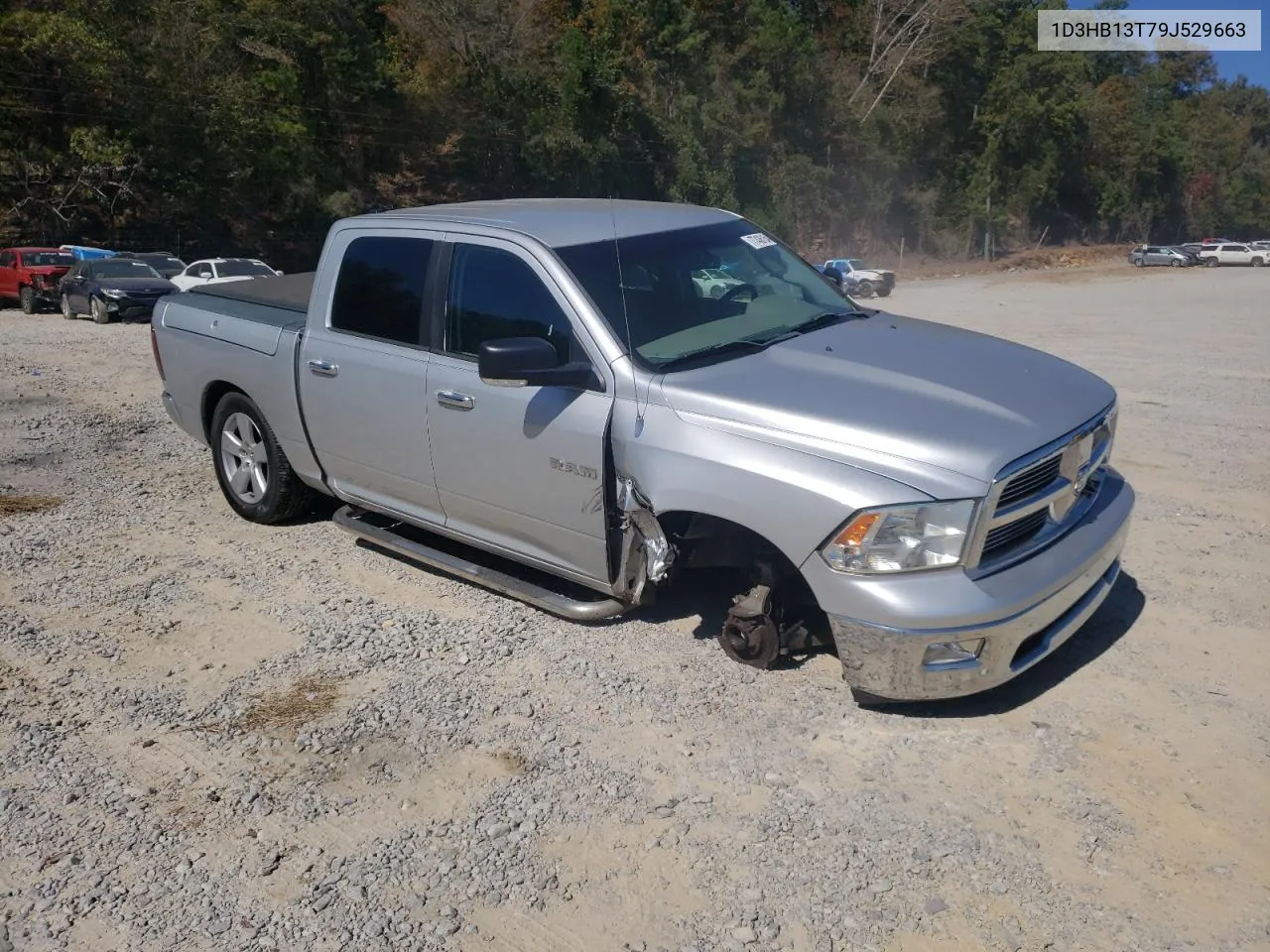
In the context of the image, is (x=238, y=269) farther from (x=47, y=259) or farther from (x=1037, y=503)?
(x=1037, y=503)

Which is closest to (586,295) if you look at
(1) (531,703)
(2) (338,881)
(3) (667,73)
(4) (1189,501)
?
(1) (531,703)

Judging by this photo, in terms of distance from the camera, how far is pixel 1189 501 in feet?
23.4

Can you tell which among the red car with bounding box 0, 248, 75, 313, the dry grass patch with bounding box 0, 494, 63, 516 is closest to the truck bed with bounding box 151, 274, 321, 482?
the dry grass patch with bounding box 0, 494, 63, 516

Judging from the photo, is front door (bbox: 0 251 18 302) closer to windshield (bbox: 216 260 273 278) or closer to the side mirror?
windshield (bbox: 216 260 273 278)

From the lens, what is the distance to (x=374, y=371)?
18.6ft

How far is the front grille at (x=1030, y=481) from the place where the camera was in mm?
4094

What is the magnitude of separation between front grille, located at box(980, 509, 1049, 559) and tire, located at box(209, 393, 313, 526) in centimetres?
413

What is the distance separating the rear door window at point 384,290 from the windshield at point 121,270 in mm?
19937

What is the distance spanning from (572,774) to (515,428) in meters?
1.60

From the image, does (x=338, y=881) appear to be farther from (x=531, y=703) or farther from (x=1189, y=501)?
(x=1189, y=501)

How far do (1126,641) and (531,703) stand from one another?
8.55 ft

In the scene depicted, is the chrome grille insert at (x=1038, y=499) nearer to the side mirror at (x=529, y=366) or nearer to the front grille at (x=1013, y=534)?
the front grille at (x=1013, y=534)

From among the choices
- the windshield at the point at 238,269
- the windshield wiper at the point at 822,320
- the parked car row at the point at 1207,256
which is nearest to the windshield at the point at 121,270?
the windshield at the point at 238,269

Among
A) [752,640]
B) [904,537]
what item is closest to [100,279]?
[752,640]
